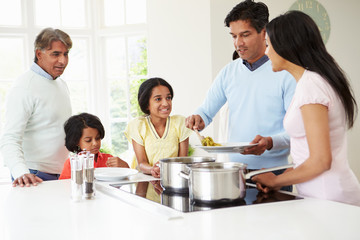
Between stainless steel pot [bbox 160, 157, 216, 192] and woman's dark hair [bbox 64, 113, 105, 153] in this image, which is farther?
woman's dark hair [bbox 64, 113, 105, 153]

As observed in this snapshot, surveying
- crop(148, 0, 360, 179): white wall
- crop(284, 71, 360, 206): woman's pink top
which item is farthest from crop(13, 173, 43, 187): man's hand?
crop(148, 0, 360, 179): white wall

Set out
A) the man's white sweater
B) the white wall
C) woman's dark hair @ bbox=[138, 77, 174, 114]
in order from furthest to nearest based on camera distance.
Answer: the white wall < woman's dark hair @ bbox=[138, 77, 174, 114] < the man's white sweater

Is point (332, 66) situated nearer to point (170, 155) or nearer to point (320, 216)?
point (320, 216)

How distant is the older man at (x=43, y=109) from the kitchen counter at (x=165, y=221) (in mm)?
953

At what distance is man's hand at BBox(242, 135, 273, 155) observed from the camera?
1.99 m

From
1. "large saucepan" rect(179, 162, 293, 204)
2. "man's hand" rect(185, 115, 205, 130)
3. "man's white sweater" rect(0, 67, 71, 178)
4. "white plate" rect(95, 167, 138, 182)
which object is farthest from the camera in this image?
"man's white sweater" rect(0, 67, 71, 178)

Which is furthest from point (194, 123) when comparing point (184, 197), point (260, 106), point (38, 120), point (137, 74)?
point (137, 74)

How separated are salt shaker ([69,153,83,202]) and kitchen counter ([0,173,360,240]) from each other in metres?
0.04

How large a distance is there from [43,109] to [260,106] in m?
1.25

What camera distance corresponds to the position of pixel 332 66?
1623mm

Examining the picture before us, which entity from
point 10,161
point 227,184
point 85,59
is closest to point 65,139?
point 10,161

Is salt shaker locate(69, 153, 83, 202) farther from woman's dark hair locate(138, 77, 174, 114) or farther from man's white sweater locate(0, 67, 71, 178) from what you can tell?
woman's dark hair locate(138, 77, 174, 114)

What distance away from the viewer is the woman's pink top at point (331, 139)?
5.14 ft

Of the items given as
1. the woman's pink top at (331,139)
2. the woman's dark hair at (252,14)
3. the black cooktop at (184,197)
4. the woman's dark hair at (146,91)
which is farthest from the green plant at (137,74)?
the woman's pink top at (331,139)
